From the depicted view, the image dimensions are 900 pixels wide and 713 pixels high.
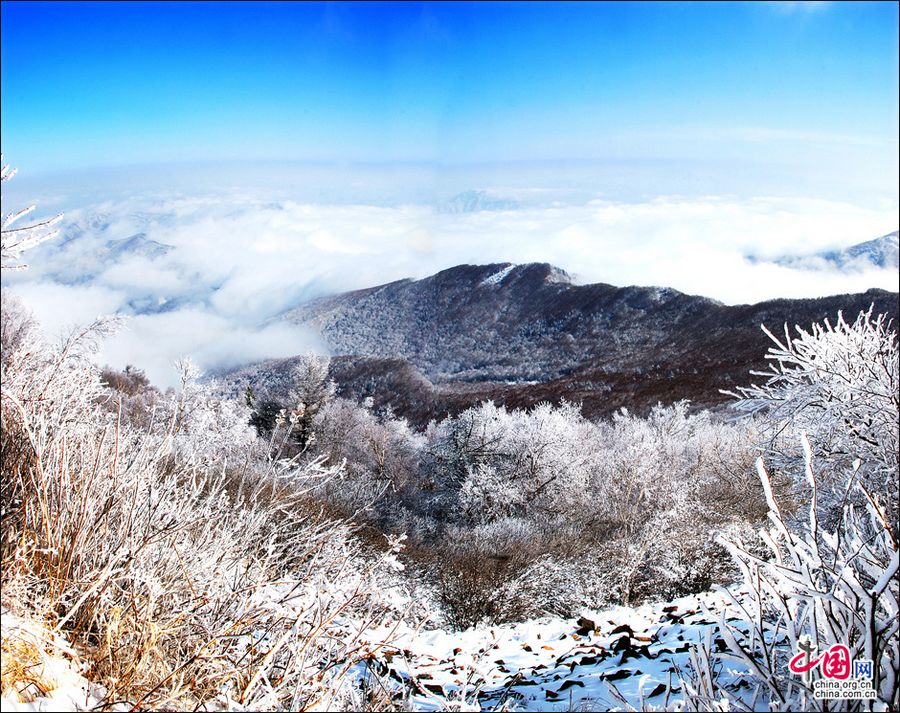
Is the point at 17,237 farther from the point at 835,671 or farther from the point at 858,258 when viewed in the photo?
the point at 858,258

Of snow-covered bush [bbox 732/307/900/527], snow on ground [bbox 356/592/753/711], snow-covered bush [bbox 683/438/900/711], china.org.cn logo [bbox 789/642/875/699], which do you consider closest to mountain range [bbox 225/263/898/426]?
snow on ground [bbox 356/592/753/711]

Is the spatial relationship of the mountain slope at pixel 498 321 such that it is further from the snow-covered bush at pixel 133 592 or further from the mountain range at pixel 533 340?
the snow-covered bush at pixel 133 592

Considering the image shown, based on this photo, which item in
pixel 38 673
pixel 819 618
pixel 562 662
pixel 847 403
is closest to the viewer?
pixel 38 673

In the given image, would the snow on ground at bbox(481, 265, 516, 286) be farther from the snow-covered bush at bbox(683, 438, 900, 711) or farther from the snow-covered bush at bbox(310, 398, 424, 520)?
the snow-covered bush at bbox(683, 438, 900, 711)

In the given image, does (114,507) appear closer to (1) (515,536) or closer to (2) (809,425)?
(2) (809,425)

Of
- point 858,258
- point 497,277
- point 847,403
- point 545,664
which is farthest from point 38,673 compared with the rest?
point 858,258

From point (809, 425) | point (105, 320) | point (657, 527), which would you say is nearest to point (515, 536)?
point (657, 527)
